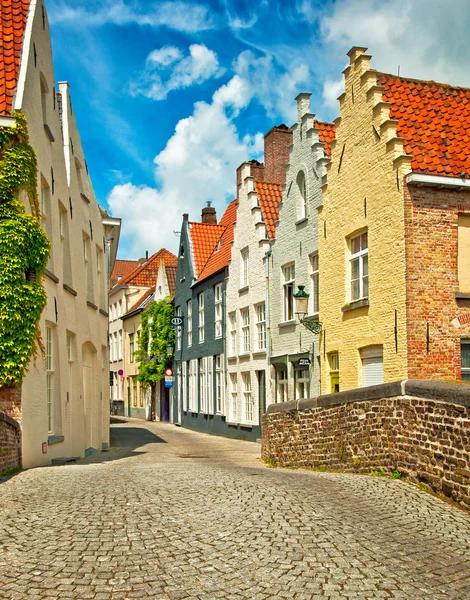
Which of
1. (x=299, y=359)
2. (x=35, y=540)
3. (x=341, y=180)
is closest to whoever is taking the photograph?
(x=35, y=540)

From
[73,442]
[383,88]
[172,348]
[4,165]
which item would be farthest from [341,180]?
[172,348]

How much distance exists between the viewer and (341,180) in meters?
18.5

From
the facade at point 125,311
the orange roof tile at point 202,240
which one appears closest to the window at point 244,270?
the orange roof tile at point 202,240

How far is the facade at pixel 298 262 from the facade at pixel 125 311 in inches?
1074

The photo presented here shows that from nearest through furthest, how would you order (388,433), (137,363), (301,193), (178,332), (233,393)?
(388,433) → (301,193) → (233,393) → (178,332) → (137,363)

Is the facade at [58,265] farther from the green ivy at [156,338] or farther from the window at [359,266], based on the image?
the green ivy at [156,338]

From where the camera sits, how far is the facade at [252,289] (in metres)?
25.4

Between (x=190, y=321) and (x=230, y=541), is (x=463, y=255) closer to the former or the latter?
(x=230, y=541)

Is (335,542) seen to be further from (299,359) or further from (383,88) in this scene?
(299,359)

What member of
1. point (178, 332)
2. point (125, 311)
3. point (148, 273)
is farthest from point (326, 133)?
point (148, 273)

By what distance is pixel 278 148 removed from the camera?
2705cm

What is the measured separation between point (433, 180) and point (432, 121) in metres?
2.55

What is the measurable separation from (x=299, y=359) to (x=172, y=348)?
737 inches

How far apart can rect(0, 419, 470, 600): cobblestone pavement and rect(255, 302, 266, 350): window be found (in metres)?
14.9
